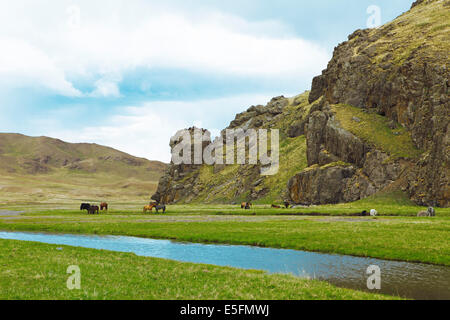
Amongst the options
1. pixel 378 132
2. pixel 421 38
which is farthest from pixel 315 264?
pixel 421 38

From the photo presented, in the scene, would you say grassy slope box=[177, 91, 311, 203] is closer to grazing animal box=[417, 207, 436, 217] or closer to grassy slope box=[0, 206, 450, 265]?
grazing animal box=[417, 207, 436, 217]

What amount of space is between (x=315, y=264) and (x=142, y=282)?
14755 mm

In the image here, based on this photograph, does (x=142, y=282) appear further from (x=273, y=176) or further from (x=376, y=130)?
(x=273, y=176)

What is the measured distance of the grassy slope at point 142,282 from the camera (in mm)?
15930

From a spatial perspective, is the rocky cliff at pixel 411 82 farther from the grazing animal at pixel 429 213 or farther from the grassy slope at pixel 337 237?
A: the grassy slope at pixel 337 237

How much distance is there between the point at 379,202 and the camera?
92.2 metres

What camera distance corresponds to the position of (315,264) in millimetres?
27719

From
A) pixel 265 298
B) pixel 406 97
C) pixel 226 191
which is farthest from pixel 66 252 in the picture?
pixel 226 191

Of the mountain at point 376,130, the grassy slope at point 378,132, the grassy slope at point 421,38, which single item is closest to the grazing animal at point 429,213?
the mountain at point 376,130

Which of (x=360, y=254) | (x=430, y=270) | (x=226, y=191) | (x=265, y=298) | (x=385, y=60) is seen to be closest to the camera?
(x=265, y=298)

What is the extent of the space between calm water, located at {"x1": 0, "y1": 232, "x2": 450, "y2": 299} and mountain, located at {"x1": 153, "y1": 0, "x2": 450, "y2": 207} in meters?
67.4

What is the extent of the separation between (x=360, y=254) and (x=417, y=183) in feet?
236

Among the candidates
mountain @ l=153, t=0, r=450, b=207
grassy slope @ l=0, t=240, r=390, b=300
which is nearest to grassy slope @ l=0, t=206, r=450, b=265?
grassy slope @ l=0, t=240, r=390, b=300
